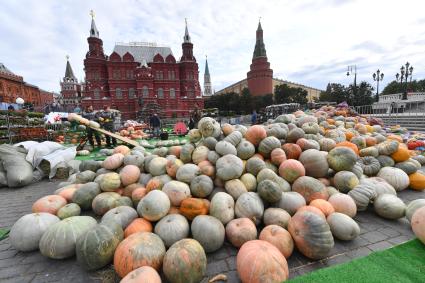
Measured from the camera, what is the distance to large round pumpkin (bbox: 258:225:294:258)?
250cm

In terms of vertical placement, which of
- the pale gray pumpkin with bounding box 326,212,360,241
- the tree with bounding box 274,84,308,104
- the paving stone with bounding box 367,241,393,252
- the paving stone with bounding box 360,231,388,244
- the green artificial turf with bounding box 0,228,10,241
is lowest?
the paving stone with bounding box 360,231,388,244

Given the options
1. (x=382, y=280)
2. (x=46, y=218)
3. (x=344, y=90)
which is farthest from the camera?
(x=344, y=90)

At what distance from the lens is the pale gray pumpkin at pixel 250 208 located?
120 inches

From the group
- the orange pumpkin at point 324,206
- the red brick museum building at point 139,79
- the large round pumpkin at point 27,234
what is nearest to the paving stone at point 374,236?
the orange pumpkin at point 324,206

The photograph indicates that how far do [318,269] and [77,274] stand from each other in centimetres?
280

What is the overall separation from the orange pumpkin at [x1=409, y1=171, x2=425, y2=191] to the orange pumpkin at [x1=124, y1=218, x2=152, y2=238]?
5.49 metres

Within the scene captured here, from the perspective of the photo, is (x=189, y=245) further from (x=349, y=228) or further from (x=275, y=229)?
(x=349, y=228)

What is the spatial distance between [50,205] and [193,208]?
8.05 feet

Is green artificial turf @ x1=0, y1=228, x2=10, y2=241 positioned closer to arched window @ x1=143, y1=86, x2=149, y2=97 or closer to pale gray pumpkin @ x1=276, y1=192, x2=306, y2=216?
pale gray pumpkin @ x1=276, y1=192, x2=306, y2=216

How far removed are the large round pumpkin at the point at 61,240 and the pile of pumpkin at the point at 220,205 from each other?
12 mm

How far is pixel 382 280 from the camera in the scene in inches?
83.0

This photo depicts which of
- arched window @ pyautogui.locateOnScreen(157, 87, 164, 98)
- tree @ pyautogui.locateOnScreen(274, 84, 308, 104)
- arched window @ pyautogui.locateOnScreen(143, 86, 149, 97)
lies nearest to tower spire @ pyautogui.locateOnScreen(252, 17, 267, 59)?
tree @ pyautogui.locateOnScreen(274, 84, 308, 104)

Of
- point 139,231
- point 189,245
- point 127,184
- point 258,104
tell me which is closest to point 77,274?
point 139,231

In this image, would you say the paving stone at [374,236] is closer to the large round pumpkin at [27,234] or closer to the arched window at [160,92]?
the large round pumpkin at [27,234]
